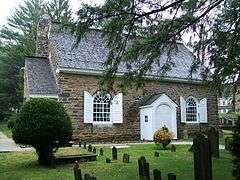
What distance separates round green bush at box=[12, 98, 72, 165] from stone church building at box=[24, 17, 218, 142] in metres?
9.30

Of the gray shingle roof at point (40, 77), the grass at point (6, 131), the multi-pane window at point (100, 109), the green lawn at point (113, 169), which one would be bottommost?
the green lawn at point (113, 169)

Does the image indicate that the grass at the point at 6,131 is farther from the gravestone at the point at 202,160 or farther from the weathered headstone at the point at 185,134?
the gravestone at the point at 202,160

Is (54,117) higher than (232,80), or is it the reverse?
(232,80)

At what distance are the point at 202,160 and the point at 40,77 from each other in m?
19.7

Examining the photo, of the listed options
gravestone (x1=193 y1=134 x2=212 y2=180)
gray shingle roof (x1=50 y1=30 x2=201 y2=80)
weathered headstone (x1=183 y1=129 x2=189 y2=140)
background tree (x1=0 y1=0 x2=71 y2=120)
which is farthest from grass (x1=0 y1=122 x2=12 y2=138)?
gravestone (x1=193 y1=134 x2=212 y2=180)

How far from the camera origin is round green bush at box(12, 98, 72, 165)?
39.4ft

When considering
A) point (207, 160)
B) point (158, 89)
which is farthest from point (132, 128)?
point (207, 160)

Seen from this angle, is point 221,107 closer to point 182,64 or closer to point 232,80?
point 182,64

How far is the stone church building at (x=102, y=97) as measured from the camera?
923 inches

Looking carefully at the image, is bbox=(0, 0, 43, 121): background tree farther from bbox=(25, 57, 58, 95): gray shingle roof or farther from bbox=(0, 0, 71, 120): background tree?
bbox=(25, 57, 58, 95): gray shingle roof

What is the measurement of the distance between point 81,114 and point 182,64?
31.9 ft

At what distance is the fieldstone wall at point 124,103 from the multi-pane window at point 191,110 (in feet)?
1.56

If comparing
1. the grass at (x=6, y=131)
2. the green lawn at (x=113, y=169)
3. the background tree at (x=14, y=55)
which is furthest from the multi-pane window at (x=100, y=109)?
the background tree at (x=14, y=55)

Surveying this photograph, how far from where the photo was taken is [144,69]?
1130 centimetres
